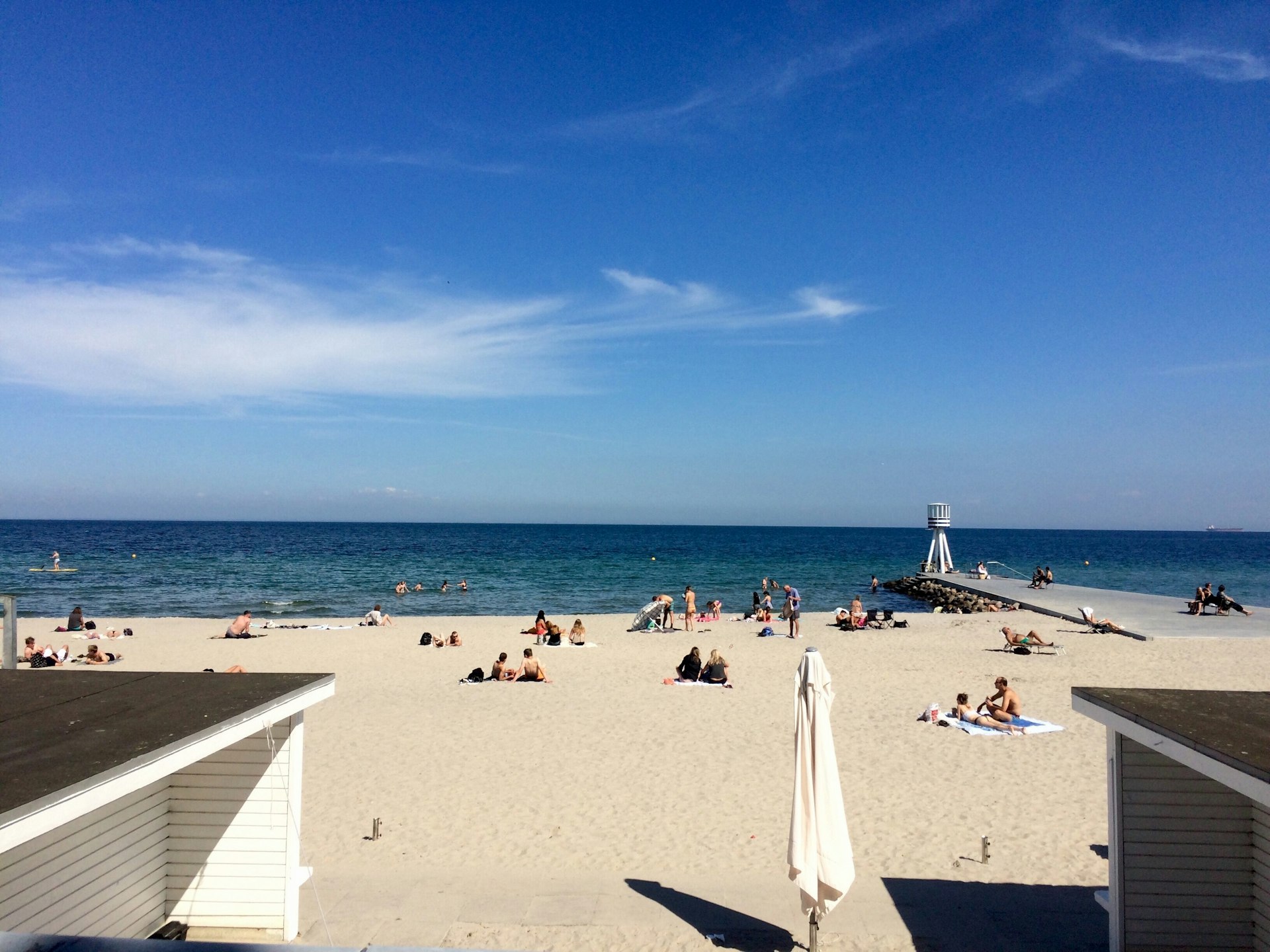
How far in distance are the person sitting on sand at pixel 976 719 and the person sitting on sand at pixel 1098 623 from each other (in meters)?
13.4

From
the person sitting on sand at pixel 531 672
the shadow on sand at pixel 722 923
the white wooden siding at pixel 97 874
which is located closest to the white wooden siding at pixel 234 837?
the white wooden siding at pixel 97 874

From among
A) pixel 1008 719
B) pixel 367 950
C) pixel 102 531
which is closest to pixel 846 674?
pixel 1008 719

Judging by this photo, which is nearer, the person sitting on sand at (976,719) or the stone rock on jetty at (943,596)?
the person sitting on sand at (976,719)

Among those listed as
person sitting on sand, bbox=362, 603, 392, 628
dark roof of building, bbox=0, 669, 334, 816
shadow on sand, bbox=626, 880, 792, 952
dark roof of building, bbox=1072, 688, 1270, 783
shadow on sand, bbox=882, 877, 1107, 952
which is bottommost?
person sitting on sand, bbox=362, 603, 392, 628

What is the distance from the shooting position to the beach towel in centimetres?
1248

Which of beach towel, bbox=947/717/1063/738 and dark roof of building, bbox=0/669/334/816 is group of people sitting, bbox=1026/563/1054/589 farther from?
dark roof of building, bbox=0/669/334/816

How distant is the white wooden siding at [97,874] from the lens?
196 inches

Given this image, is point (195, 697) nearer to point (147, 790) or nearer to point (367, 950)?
point (147, 790)

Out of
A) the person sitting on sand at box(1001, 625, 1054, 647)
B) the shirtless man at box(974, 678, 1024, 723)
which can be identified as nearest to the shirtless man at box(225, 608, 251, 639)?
the shirtless man at box(974, 678, 1024, 723)

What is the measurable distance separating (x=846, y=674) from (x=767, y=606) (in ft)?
40.6

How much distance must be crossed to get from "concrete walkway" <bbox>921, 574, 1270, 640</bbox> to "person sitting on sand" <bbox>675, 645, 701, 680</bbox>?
47.5 feet

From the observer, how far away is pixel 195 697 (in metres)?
5.90

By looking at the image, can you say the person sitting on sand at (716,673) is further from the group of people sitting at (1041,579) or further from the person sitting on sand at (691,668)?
the group of people sitting at (1041,579)

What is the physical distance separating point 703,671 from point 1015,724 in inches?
250
